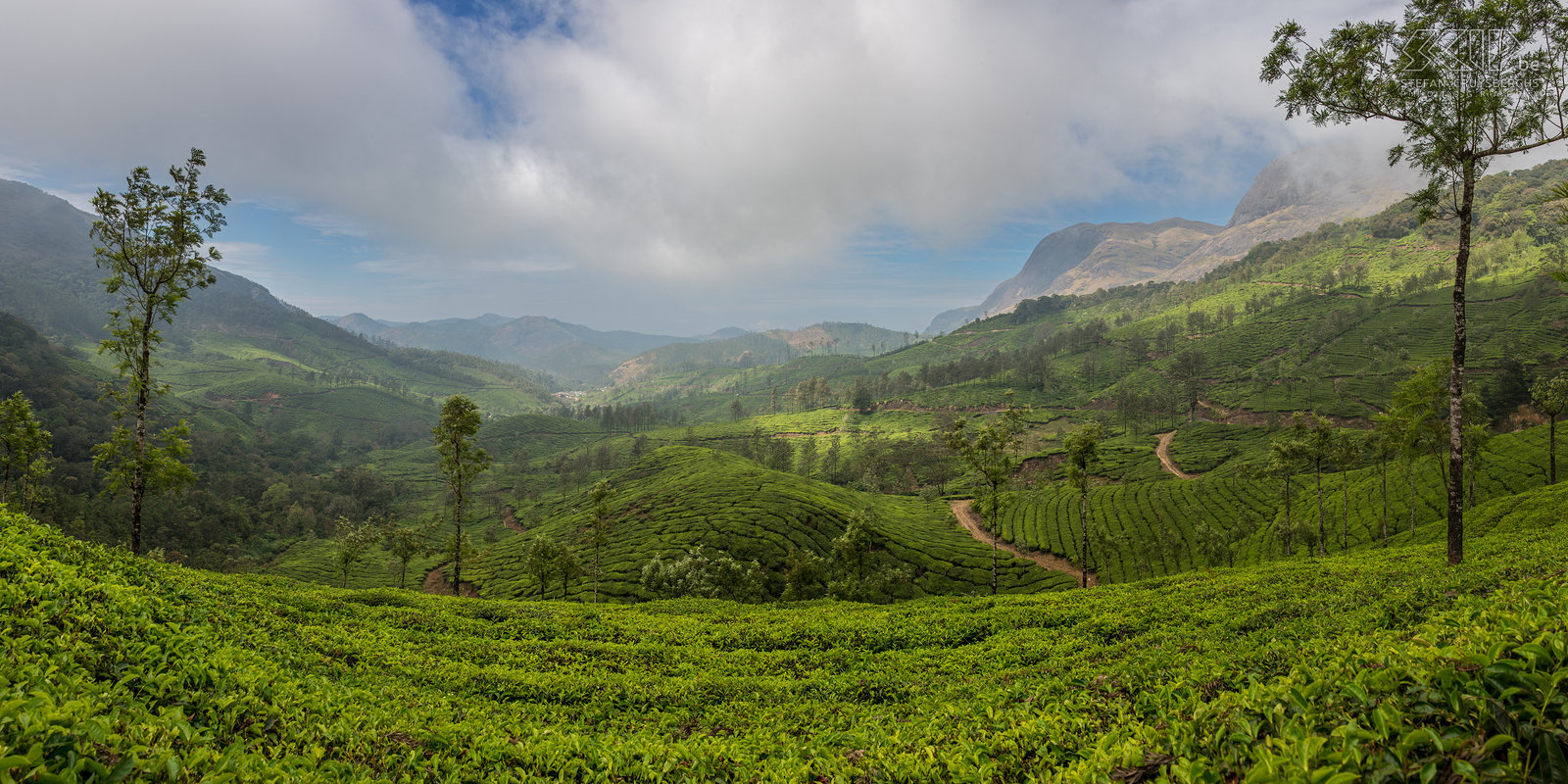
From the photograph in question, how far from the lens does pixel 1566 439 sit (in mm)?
50625

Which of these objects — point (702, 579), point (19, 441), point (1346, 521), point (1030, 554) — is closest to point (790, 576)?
point (702, 579)

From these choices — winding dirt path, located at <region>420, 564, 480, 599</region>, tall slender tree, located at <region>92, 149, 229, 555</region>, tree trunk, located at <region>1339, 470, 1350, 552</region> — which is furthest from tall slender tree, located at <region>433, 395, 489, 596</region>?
tree trunk, located at <region>1339, 470, 1350, 552</region>

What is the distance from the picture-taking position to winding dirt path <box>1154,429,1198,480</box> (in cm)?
9681

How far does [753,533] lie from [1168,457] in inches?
3700

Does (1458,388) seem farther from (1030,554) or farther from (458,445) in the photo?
(1030,554)

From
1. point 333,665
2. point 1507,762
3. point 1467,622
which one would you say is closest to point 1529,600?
point 1467,622

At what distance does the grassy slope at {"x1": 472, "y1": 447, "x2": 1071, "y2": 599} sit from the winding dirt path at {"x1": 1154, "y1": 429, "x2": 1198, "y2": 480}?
149ft

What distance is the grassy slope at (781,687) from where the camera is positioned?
388 cm

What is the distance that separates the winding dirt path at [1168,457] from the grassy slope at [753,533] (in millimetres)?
45452

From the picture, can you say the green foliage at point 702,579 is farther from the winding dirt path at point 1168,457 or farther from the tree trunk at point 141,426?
the winding dirt path at point 1168,457

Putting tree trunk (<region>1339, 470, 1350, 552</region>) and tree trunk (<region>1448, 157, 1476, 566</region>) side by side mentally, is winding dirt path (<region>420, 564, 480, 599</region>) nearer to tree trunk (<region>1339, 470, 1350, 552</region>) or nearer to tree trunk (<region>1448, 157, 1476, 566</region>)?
tree trunk (<region>1448, 157, 1476, 566</region>)

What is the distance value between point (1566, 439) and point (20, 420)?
4780 inches

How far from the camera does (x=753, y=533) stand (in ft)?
196

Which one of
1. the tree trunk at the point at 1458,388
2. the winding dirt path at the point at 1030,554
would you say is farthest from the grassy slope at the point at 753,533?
the tree trunk at the point at 1458,388
